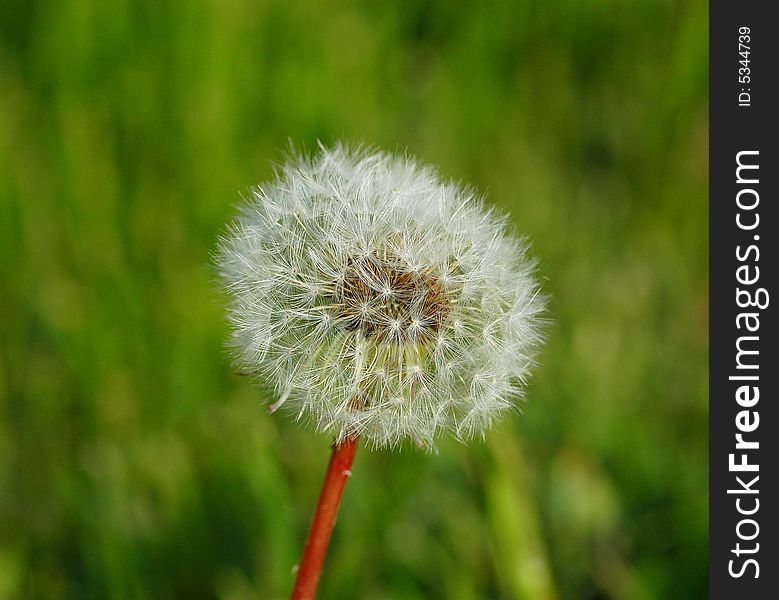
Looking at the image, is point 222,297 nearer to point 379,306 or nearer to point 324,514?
point 379,306

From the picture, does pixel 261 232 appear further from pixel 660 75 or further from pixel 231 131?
pixel 660 75

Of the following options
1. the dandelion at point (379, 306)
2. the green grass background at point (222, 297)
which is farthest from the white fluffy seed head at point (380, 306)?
the green grass background at point (222, 297)

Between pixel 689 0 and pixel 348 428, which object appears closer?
pixel 348 428

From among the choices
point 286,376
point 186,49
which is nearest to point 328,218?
point 286,376

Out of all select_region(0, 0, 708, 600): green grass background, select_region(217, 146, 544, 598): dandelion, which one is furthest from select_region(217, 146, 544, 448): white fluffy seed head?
select_region(0, 0, 708, 600): green grass background

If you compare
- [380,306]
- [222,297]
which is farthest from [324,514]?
[222,297]

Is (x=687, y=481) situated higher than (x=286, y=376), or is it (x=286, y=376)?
(x=687, y=481)

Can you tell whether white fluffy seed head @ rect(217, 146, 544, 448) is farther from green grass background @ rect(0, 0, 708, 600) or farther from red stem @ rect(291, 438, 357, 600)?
green grass background @ rect(0, 0, 708, 600)

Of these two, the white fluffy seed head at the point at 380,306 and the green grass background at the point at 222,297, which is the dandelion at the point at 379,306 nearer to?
the white fluffy seed head at the point at 380,306
